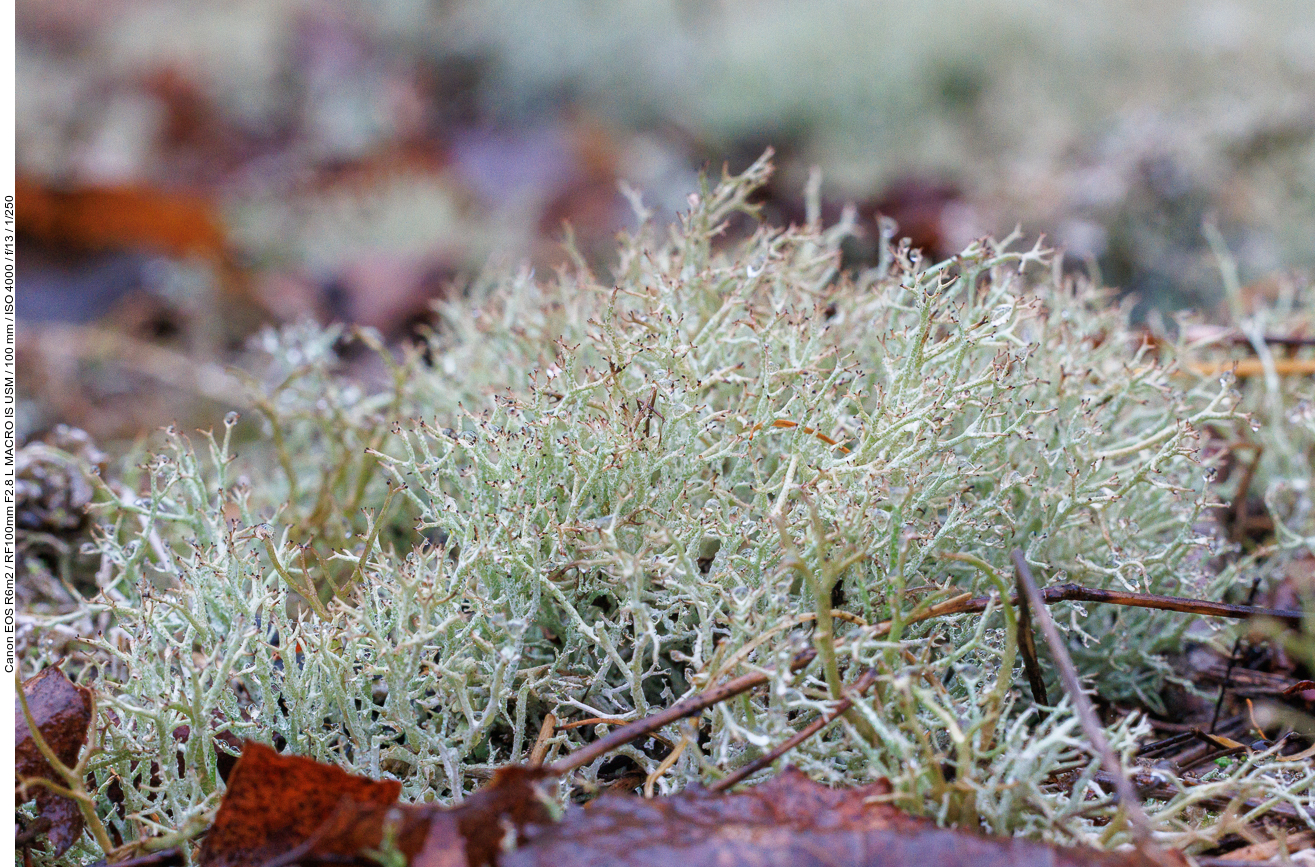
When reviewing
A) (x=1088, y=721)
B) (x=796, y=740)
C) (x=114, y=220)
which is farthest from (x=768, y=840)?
(x=114, y=220)

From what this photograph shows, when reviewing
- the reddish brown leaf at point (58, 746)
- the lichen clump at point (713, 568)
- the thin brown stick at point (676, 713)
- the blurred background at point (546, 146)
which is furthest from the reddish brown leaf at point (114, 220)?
the thin brown stick at point (676, 713)

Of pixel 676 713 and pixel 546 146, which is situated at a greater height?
pixel 546 146

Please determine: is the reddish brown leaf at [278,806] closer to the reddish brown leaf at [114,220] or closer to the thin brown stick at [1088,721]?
the thin brown stick at [1088,721]

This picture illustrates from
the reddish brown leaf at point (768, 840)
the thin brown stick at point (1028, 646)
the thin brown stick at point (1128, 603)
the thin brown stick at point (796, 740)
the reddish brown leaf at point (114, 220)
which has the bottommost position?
the reddish brown leaf at point (768, 840)

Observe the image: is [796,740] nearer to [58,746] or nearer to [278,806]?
[278,806]

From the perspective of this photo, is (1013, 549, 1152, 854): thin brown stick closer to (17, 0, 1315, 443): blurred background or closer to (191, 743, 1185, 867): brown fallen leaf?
(191, 743, 1185, 867): brown fallen leaf
